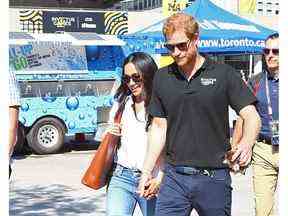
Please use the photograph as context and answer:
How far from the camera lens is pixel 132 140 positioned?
4.36 m

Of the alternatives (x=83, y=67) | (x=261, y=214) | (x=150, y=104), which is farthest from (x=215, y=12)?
(x=150, y=104)

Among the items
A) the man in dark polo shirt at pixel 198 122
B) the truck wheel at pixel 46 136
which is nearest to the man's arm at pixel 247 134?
the man in dark polo shirt at pixel 198 122

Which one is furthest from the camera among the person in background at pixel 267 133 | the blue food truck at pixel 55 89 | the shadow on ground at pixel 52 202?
the blue food truck at pixel 55 89

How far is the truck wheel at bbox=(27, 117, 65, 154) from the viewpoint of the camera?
13.9m

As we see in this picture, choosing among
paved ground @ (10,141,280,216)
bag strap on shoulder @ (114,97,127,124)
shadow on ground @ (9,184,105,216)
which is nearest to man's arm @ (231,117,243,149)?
bag strap on shoulder @ (114,97,127,124)

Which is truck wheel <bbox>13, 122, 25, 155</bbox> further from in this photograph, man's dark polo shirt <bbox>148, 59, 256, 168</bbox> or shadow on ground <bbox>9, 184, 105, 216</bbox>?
man's dark polo shirt <bbox>148, 59, 256, 168</bbox>

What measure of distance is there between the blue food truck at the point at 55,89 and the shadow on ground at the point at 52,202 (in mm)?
3988

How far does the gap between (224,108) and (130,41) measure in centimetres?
1157

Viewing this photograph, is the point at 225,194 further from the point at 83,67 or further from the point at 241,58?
the point at 241,58

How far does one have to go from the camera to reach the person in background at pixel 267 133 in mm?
5180

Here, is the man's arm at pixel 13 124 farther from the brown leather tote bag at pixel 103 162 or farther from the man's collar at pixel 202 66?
the man's collar at pixel 202 66

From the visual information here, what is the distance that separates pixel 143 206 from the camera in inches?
173

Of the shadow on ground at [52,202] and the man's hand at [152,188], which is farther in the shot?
the shadow on ground at [52,202]

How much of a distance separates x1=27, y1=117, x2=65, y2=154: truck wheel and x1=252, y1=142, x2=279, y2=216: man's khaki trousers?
9.03 m
